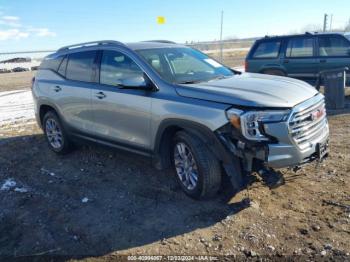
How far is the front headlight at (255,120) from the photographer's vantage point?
3910 millimetres

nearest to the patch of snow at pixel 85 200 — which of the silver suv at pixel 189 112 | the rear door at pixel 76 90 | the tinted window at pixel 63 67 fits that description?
the silver suv at pixel 189 112

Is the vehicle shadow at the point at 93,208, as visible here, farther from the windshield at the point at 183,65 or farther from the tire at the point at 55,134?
the windshield at the point at 183,65

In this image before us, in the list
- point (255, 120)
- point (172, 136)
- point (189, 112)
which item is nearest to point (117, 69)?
point (172, 136)

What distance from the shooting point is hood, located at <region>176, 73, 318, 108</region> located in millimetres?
4016

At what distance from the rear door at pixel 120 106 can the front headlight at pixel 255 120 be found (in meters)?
1.31

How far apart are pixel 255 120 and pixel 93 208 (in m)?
2.25

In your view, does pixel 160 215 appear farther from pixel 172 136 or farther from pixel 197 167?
pixel 172 136

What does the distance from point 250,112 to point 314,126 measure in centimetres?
94

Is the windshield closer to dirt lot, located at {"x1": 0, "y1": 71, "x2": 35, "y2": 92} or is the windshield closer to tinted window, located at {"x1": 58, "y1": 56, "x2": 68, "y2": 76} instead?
tinted window, located at {"x1": 58, "y1": 56, "x2": 68, "y2": 76}

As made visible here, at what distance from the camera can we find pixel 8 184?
5.65 meters

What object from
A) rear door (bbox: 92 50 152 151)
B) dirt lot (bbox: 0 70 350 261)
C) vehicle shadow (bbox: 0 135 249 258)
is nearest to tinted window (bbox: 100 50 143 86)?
rear door (bbox: 92 50 152 151)

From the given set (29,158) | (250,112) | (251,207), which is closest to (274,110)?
(250,112)

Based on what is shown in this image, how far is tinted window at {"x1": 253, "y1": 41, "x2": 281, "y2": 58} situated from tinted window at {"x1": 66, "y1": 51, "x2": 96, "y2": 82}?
640 cm

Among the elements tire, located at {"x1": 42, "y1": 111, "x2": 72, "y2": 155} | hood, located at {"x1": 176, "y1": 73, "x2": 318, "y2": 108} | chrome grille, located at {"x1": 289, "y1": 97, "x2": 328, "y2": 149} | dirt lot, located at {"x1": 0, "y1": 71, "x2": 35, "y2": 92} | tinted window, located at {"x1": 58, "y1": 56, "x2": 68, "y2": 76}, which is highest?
tinted window, located at {"x1": 58, "y1": 56, "x2": 68, "y2": 76}
